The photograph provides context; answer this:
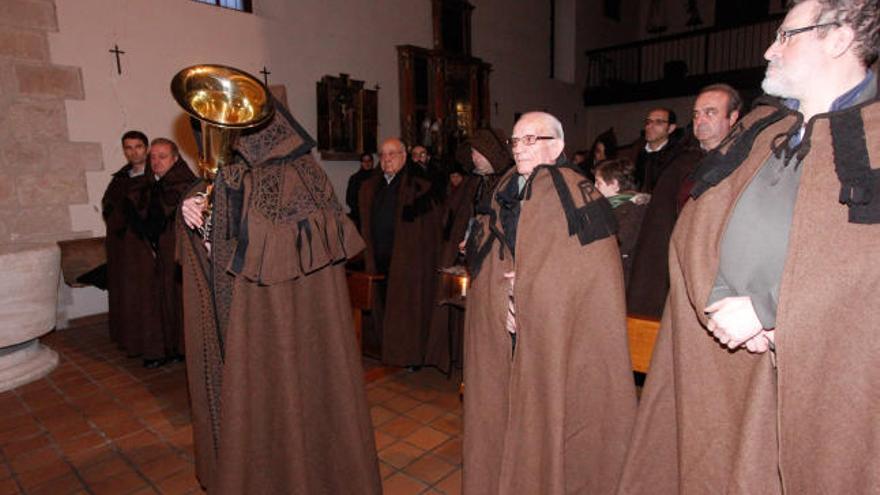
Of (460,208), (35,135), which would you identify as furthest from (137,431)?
(35,135)

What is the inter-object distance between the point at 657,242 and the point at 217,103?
3.08 metres

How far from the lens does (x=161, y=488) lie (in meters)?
2.95

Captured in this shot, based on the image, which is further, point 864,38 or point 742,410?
point 742,410

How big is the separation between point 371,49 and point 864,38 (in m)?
9.07

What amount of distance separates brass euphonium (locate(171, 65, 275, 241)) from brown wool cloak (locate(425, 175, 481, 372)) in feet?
7.66

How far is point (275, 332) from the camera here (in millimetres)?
2271

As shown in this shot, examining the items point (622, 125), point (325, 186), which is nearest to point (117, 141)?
point (325, 186)

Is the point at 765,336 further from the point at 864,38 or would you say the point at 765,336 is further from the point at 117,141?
the point at 117,141

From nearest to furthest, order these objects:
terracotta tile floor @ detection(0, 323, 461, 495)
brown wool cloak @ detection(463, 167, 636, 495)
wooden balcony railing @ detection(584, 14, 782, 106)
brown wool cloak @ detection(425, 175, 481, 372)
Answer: brown wool cloak @ detection(463, 167, 636, 495), terracotta tile floor @ detection(0, 323, 461, 495), brown wool cloak @ detection(425, 175, 481, 372), wooden balcony railing @ detection(584, 14, 782, 106)

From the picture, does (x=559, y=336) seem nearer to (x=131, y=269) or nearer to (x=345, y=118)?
(x=131, y=269)

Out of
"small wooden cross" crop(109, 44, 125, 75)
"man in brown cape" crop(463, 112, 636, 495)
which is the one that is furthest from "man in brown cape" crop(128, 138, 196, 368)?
"man in brown cape" crop(463, 112, 636, 495)

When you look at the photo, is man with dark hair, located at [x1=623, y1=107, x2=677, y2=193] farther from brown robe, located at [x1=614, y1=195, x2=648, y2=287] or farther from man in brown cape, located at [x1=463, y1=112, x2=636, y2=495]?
man in brown cape, located at [x1=463, y1=112, x2=636, y2=495]

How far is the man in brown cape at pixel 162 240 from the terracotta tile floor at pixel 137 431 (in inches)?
9.6

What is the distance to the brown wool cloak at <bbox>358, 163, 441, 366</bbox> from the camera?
4.54 meters
